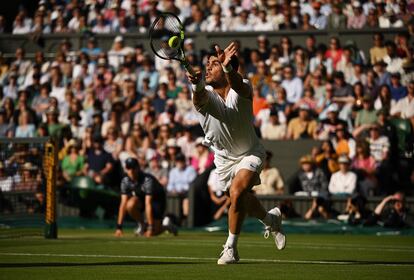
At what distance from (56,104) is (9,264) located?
1604 centimetres

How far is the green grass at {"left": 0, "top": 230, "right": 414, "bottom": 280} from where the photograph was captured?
1005 centimetres

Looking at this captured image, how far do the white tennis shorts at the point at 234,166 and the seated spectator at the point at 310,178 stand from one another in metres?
9.58

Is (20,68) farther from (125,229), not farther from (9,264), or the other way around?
(9,264)

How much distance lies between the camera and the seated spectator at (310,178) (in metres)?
21.4

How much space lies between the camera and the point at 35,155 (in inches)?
754

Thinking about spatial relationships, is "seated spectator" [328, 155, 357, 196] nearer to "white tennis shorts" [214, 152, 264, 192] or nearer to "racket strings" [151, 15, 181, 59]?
"white tennis shorts" [214, 152, 264, 192]

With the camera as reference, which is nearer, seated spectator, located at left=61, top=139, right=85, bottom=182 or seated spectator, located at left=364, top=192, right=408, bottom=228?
seated spectator, located at left=364, top=192, right=408, bottom=228

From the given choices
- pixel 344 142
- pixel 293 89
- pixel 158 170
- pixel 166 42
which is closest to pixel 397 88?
pixel 344 142

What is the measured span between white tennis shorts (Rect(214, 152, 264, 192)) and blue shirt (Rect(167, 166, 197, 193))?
1108 cm

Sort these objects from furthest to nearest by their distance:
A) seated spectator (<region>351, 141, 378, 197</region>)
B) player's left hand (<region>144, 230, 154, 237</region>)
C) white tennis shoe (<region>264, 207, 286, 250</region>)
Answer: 1. seated spectator (<region>351, 141, 378, 197</region>)
2. player's left hand (<region>144, 230, 154, 237</region>)
3. white tennis shoe (<region>264, 207, 286, 250</region>)

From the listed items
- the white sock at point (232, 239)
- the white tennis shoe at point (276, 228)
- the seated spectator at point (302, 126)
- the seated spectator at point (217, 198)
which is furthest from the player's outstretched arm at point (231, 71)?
the seated spectator at point (302, 126)

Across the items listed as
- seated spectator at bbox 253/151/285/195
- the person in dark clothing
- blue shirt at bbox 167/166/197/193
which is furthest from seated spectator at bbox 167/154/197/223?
the person in dark clothing

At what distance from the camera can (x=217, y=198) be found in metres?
22.0

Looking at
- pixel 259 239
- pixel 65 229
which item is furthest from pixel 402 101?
pixel 65 229
